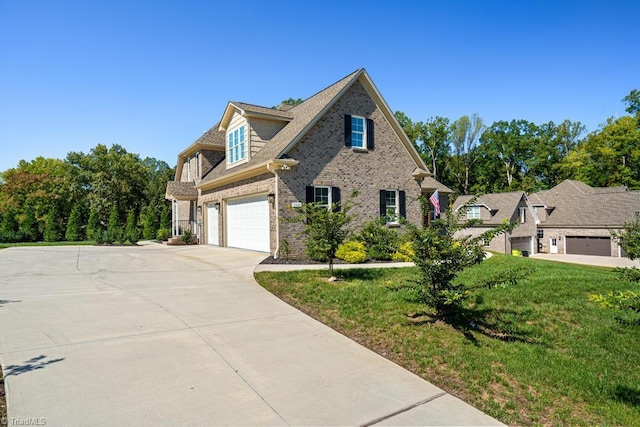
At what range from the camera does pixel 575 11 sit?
11141 millimetres

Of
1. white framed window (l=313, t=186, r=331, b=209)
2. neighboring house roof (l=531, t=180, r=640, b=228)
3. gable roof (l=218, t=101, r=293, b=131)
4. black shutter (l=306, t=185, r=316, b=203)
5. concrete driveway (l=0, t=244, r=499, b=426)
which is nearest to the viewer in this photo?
concrete driveway (l=0, t=244, r=499, b=426)

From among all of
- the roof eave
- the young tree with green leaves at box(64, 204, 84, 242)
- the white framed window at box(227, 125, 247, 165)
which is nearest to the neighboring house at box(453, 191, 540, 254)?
the white framed window at box(227, 125, 247, 165)

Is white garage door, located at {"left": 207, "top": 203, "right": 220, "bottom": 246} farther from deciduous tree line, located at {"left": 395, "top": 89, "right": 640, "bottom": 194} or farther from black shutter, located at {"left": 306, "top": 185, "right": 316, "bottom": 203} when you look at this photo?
deciduous tree line, located at {"left": 395, "top": 89, "right": 640, "bottom": 194}

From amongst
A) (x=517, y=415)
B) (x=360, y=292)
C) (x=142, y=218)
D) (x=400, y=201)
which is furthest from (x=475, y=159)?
(x=517, y=415)

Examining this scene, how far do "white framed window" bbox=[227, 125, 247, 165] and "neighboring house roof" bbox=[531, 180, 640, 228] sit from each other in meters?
31.5

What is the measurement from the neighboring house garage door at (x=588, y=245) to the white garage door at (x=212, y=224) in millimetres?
34458

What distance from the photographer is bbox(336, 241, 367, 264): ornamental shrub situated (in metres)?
12.5

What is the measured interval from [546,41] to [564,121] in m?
49.0

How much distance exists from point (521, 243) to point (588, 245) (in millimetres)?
5640

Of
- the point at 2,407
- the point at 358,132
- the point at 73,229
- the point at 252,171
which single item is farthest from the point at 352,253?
the point at 73,229

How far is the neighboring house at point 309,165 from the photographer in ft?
44.8

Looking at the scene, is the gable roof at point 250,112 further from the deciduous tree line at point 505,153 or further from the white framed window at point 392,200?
the deciduous tree line at point 505,153

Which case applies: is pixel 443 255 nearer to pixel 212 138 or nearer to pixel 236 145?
pixel 236 145

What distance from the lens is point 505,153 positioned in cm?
5238
